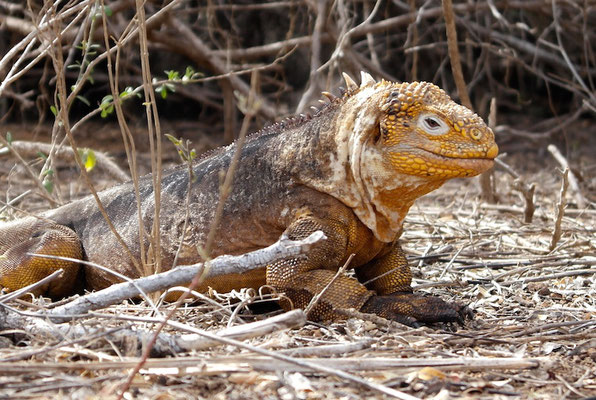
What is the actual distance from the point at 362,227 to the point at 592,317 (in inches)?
53.8

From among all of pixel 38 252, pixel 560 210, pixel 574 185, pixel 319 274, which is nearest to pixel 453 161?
pixel 319 274

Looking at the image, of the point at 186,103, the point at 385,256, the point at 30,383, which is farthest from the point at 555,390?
the point at 186,103

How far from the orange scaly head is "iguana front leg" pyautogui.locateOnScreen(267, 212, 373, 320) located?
517 millimetres

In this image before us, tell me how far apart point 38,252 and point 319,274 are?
1.85m

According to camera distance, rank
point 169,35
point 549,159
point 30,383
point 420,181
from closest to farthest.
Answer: point 30,383 < point 420,181 < point 169,35 < point 549,159

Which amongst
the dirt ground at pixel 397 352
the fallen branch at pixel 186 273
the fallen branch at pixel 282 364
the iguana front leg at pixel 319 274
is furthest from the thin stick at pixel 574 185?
the fallen branch at pixel 186 273

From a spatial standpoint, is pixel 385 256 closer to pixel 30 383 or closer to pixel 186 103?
pixel 30 383

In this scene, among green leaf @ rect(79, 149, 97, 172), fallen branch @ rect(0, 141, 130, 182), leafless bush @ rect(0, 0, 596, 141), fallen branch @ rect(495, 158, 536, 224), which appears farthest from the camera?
leafless bush @ rect(0, 0, 596, 141)

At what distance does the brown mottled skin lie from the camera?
428 centimetres

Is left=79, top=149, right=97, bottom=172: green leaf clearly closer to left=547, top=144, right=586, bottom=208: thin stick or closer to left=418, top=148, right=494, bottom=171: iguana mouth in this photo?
left=418, top=148, right=494, bottom=171: iguana mouth

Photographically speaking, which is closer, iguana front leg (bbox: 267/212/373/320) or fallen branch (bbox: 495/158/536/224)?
iguana front leg (bbox: 267/212/373/320)

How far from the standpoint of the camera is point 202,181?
4906 mm

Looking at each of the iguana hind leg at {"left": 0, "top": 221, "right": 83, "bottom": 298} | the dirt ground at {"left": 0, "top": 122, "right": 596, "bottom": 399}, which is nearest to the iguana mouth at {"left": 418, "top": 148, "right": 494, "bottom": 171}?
the dirt ground at {"left": 0, "top": 122, "right": 596, "bottom": 399}

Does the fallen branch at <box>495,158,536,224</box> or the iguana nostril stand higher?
the iguana nostril
